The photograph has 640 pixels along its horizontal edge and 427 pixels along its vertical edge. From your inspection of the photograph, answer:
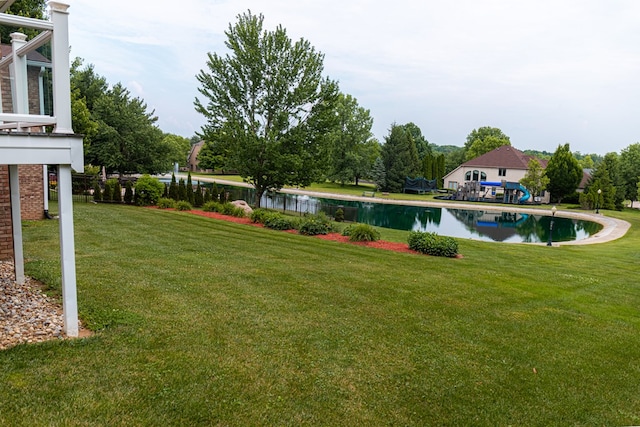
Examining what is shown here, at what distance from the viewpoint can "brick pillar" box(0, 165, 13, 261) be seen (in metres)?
7.09

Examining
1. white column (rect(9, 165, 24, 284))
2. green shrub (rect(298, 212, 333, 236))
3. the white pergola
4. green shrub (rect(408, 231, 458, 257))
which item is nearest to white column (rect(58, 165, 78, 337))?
the white pergola

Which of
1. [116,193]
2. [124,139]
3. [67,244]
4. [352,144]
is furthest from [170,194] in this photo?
[352,144]

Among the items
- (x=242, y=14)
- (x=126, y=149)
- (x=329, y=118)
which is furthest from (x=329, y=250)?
(x=126, y=149)

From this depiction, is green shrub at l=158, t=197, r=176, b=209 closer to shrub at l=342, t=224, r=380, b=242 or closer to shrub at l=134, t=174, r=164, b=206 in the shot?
shrub at l=134, t=174, r=164, b=206

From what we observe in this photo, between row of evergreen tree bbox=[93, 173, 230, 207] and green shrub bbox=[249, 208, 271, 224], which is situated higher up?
row of evergreen tree bbox=[93, 173, 230, 207]

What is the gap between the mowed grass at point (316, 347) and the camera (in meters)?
3.89

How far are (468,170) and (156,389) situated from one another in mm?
55312

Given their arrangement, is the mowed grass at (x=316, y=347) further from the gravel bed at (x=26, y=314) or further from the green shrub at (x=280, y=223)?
the green shrub at (x=280, y=223)

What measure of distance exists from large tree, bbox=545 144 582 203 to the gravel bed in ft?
158

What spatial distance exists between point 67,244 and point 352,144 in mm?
53507

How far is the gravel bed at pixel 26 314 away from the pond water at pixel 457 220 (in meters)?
17.9

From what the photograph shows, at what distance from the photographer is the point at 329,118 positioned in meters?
20.7

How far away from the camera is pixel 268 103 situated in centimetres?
2059

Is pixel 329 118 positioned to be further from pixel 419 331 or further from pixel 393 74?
pixel 393 74
